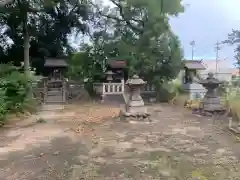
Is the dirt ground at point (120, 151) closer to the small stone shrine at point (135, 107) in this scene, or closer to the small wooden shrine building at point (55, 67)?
the small stone shrine at point (135, 107)

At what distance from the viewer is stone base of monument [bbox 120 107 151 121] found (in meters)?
9.30

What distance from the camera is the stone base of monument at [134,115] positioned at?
930 centimetres

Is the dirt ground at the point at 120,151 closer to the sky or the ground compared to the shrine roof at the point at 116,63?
closer to the ground

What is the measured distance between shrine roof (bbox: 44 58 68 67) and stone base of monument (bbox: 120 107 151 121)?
898 centimetres

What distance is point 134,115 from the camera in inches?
367

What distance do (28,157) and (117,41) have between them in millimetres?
12863

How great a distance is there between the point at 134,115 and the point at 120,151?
3.73 metres

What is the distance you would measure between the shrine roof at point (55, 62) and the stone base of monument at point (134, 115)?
8.98 m

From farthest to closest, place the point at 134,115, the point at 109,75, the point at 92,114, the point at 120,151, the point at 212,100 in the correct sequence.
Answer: the point at 109,75, the point at 92,114, the point at 212,100, the point at 134,115, the point at 120,151

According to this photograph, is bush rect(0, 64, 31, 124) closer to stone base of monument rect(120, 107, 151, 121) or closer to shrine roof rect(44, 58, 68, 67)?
stone base of monument rect(120, 107, 151, 121)

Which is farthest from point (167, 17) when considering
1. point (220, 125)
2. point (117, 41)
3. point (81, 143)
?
point (81, 143)

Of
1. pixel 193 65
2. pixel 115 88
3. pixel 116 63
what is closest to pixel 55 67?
pixel 116 63

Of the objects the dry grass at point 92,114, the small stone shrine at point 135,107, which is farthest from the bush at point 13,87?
the small stone shrine at point 135,107

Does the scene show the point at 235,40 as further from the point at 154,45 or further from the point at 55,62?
the point at 55,62
